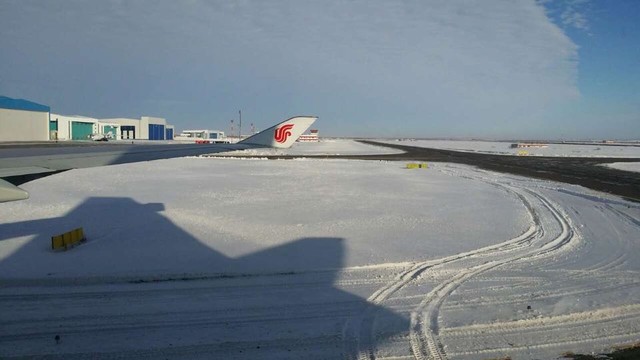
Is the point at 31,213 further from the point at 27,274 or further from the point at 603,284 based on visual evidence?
the point at 603,284

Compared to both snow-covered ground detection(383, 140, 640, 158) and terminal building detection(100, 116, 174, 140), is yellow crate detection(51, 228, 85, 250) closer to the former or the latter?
snow-covered ground detection(383, 140, 640, 158)

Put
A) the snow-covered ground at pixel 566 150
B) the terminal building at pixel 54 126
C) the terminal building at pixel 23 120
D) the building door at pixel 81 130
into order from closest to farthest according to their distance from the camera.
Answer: the snow-covered ground at pixel 566 150 < the terminal building at pixel 23 120 < the terminal building at pixel 54 126 < the building door at pixel 81 130

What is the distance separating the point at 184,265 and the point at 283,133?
3.90 metres

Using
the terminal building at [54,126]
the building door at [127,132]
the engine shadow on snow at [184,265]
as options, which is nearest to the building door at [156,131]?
the terminal building at [54,126]

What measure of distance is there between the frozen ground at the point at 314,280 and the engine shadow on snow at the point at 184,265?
0.04 meters

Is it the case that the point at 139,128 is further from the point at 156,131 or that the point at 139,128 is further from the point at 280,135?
the point at 280,135

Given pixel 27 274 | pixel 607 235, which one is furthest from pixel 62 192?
pixel 607 235

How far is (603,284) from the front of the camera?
6.90 m

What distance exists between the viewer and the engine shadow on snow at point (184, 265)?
555 centimetres

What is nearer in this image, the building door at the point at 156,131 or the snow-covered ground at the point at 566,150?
the snow-covered ground at the point at 566,150

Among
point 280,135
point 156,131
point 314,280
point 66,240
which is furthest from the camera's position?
point 156,131

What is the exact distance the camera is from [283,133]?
31.8 feet

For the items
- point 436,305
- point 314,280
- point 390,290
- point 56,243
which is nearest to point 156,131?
point 56,243

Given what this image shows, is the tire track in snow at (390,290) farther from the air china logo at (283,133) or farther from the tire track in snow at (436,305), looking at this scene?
the air china logo at (283,133)
